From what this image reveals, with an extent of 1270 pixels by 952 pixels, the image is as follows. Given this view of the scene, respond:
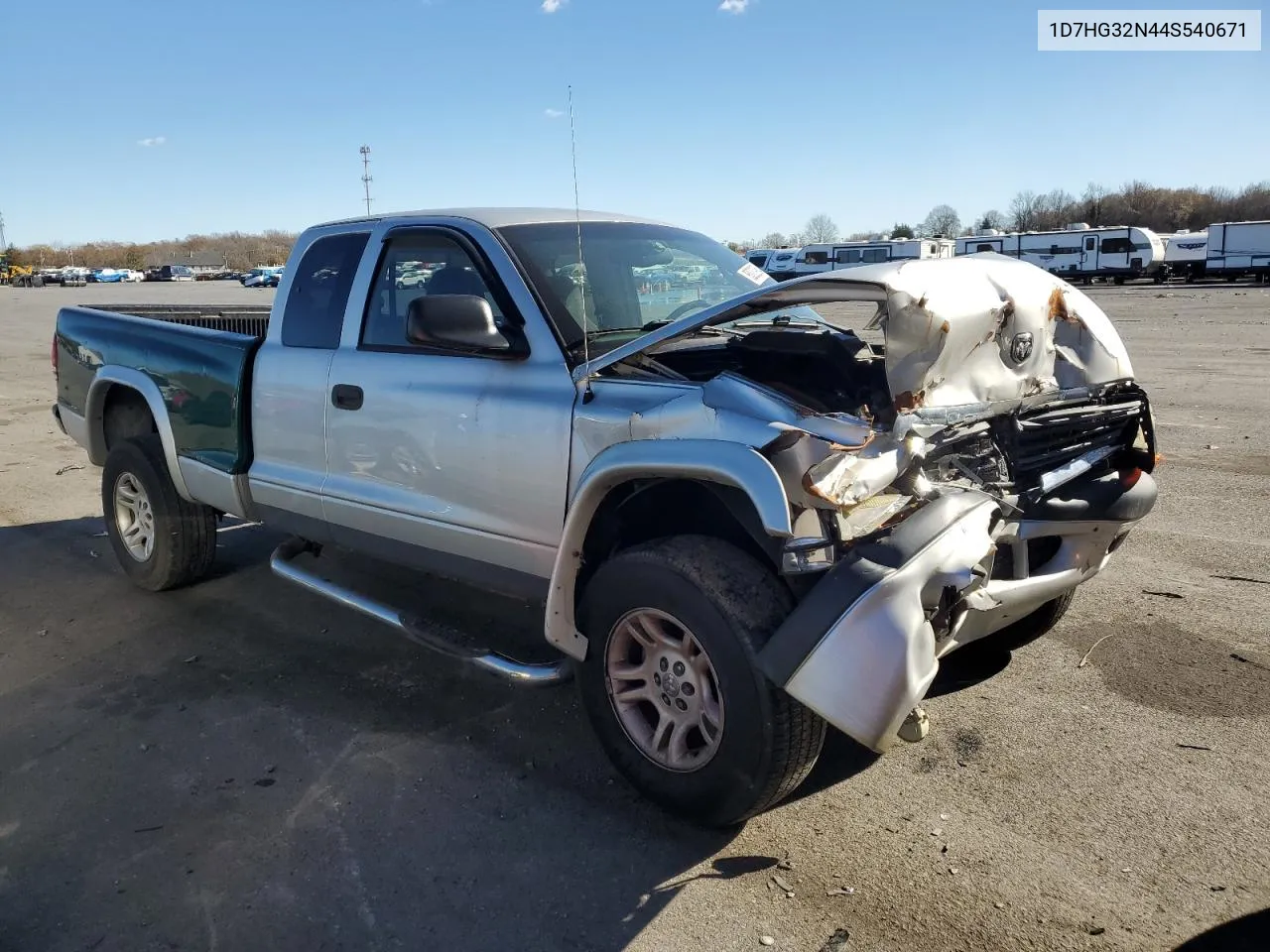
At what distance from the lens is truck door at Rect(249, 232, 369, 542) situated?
441 cm

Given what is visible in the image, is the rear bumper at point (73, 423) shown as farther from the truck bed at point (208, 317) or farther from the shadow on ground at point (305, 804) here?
the shadow on ground at point (305, 804)

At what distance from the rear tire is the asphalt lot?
0.93 ft

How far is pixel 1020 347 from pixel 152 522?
469 centimetres

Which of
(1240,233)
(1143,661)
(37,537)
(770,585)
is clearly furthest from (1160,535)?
(1240,233)

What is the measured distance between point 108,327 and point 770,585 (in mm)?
4604

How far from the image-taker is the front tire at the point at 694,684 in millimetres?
2760

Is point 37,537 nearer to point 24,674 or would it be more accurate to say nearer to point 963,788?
point 24,674

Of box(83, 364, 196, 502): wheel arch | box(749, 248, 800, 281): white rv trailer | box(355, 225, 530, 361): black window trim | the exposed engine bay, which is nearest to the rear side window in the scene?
box(355, 225, 530, 361): black window trim

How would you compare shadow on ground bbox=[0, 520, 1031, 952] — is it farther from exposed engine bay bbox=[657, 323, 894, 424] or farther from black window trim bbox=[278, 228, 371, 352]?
black window trim bbox=[278, 228, 371, 352]

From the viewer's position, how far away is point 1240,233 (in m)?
44.3

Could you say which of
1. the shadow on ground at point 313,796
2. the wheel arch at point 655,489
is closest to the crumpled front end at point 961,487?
the wheel arch at point 655,489

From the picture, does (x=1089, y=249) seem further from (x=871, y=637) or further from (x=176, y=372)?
(x=871, y=637)

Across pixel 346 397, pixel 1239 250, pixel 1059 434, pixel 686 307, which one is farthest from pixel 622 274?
pixel 1239 250

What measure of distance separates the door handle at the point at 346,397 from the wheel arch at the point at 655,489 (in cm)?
135
